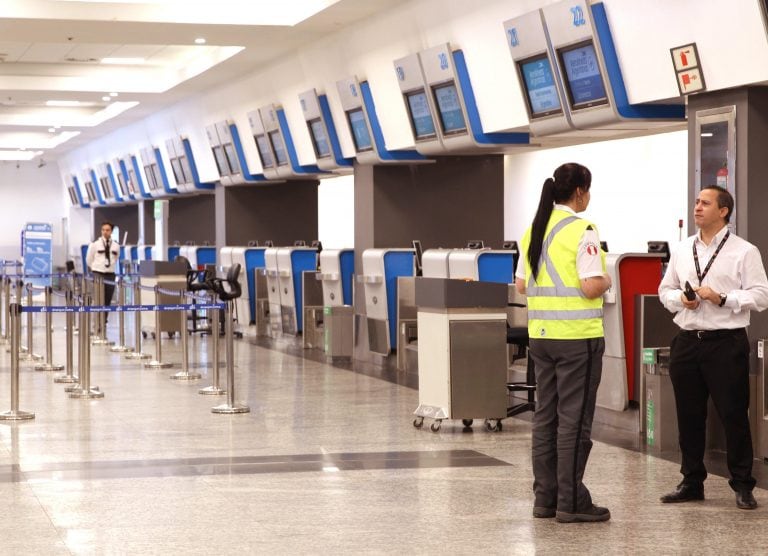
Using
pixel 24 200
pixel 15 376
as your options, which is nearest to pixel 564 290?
pixel 15 376

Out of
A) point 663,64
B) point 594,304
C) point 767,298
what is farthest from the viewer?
point 663,64

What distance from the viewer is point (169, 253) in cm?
2589

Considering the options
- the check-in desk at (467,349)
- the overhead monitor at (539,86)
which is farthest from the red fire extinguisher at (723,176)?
the overhead monitor at (539,86)

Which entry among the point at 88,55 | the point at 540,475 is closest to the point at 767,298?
the point at 540,475

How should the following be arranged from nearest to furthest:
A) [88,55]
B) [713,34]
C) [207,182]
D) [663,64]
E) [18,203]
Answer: [713,34]
[663,64]
[88,55]
[207,182]
[18,203]

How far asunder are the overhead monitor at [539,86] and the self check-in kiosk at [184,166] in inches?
537

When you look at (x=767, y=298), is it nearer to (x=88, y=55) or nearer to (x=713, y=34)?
(x=713, y=34)

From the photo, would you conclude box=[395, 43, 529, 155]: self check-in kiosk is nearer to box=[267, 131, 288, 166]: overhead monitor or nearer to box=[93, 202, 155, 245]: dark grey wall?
box=[267, 131, 288, 166]: overhead monitor

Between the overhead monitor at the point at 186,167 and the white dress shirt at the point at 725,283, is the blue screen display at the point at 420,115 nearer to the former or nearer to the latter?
the white dress shirt at the point at 725,283

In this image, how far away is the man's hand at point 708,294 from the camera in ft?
21.0

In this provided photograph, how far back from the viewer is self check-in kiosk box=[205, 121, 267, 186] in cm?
2095

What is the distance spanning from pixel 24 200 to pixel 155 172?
15938mm

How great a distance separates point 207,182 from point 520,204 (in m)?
6.74

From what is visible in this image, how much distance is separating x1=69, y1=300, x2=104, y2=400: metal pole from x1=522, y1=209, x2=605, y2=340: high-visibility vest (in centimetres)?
602
